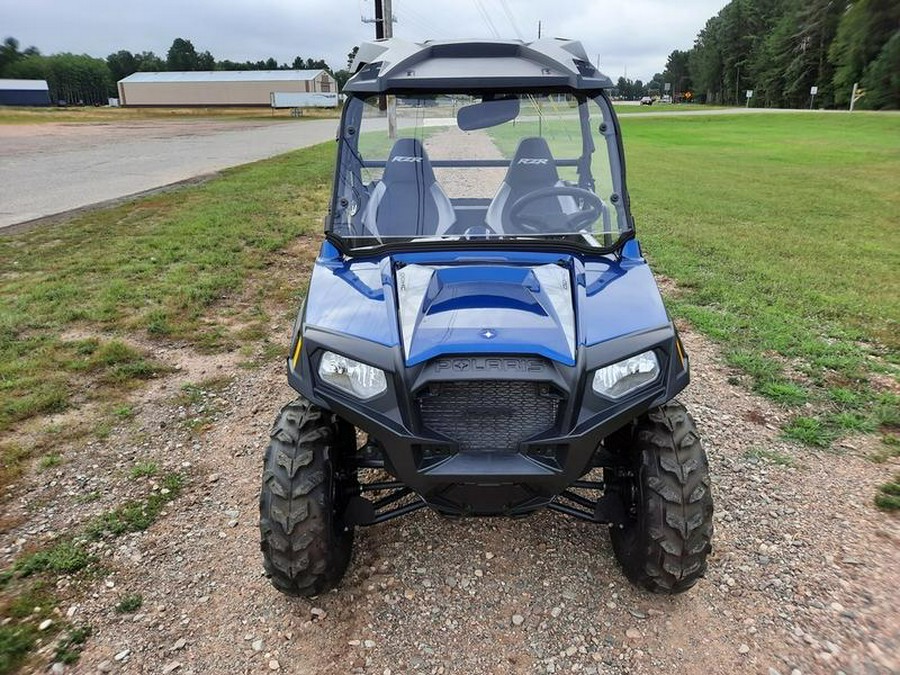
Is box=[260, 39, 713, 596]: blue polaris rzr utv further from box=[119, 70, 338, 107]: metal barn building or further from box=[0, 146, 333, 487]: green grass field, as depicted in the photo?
box=[119, 70, 338, 107]: metal barn building

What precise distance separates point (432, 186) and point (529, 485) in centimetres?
176

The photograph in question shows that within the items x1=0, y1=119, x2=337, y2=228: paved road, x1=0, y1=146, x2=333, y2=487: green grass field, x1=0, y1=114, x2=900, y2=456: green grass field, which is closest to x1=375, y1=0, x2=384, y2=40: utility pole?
x1=0, y1=119, x2=337, y2=228: paved road

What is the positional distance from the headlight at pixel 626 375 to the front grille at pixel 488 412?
18cm

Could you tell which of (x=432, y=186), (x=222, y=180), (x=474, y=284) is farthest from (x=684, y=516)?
(x=222, y=180)

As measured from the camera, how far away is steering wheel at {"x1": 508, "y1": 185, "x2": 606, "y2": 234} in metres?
3.15

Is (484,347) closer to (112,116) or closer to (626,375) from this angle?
(626,375)

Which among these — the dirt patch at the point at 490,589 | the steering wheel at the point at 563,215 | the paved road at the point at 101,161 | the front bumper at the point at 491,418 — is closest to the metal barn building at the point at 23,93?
the paved road at the point at 101,161

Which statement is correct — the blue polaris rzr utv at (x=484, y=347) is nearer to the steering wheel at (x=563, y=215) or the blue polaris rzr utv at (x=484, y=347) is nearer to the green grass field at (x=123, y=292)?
the steering wheel at (x=563, y=215)

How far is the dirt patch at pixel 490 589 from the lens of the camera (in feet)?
8.04

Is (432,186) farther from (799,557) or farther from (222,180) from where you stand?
(222,180)

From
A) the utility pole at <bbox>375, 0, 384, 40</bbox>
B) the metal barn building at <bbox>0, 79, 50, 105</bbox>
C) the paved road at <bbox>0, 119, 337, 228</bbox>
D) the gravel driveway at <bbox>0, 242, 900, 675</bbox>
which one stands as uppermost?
the utility pole at <bbox>375, 0, 384, 40</bbox>

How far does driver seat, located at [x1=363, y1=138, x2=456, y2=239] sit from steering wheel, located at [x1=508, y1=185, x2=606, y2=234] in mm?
354

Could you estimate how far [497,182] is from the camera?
3.61 metres

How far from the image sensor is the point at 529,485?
7.75 ft
